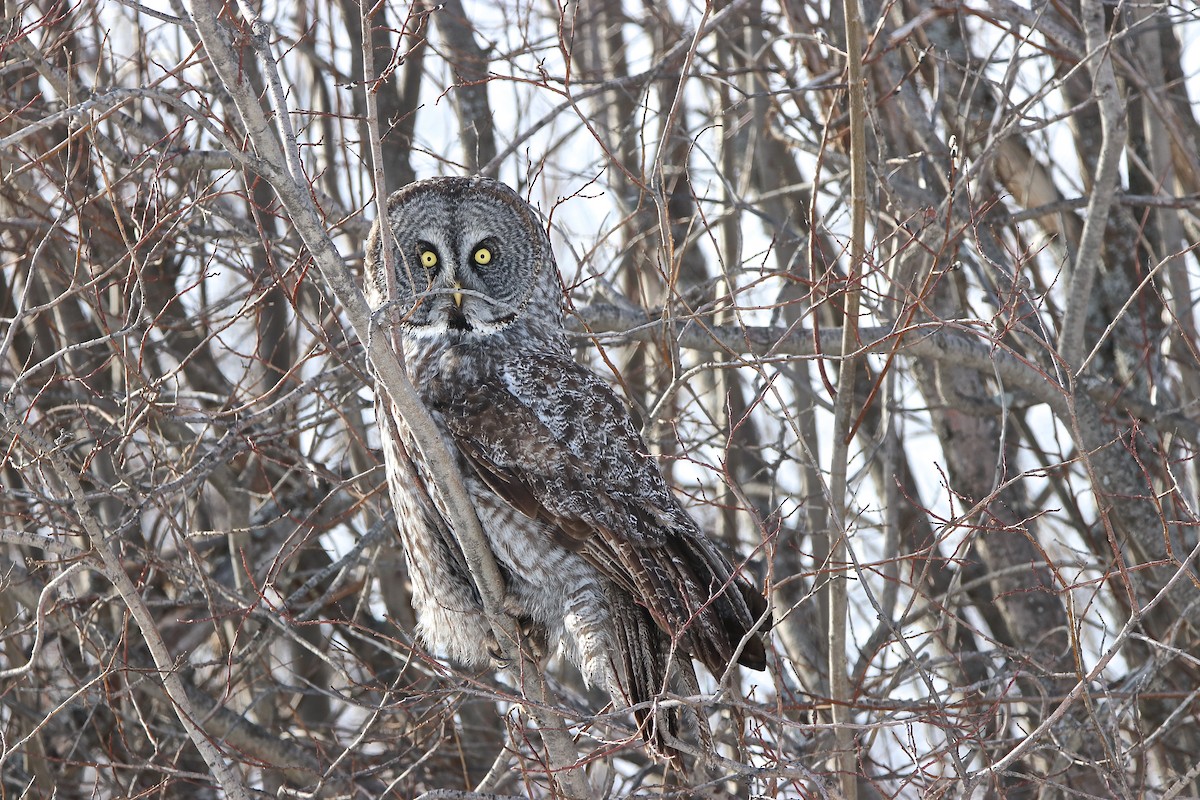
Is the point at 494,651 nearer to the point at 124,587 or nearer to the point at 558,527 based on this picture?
the point at 558,527

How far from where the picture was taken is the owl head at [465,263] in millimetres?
4316

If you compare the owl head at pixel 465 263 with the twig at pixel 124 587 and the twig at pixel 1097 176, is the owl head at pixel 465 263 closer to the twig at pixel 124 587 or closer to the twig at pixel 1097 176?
the twig at pixel 124 587

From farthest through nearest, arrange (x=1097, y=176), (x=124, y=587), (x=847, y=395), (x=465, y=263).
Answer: (x=1097, y=176) → (x=465, y=263) → (x=847, y=395) → (x=124, y=587)

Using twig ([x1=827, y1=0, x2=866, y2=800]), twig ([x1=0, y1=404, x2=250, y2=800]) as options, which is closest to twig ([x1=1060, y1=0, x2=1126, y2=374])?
twig ([x1=827, y1=0, x2=866, y2=800])

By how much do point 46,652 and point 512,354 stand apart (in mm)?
3353

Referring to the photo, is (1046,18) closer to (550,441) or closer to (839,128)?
(839,128)

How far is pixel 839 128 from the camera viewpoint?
558 centimetres

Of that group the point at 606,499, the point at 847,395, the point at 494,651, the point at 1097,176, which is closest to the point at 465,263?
the point at 606,499

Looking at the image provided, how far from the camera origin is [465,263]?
4.41 m

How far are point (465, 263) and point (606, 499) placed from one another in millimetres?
1067

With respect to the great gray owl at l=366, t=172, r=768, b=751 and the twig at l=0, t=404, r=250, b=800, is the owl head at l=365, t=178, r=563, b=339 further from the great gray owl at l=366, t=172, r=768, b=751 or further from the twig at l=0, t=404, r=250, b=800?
the twig at l=0, t=404, r=250, b=800

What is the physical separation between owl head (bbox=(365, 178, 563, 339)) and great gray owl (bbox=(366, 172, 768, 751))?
0.05 metres

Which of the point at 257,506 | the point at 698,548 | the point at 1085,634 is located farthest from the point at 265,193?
the point at 1085,634

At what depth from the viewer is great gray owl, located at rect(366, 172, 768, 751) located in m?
3.74
